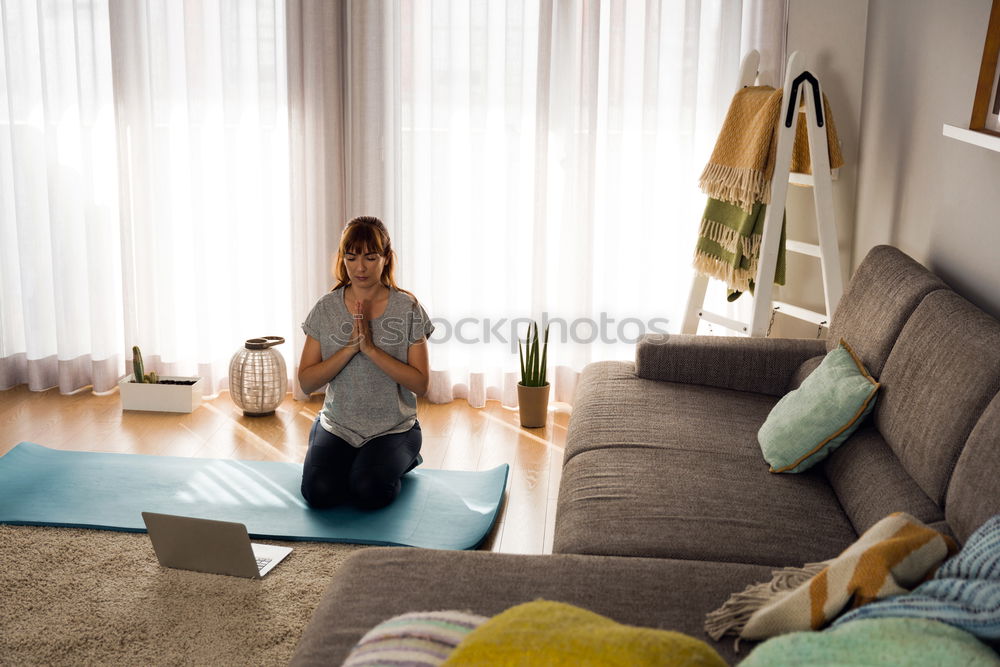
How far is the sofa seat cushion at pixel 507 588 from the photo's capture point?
173cm

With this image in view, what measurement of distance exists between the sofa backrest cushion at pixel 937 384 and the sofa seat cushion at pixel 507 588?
0.50 meters

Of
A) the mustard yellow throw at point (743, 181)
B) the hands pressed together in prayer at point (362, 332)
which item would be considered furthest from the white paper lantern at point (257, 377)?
the mustard yellow throw at point (743, 181)

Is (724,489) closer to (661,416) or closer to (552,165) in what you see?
(661,416)

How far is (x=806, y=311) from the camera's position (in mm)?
3637

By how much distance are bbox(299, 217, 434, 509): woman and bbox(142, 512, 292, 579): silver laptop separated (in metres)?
0.48

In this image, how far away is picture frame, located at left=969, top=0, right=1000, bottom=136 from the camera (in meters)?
2.51

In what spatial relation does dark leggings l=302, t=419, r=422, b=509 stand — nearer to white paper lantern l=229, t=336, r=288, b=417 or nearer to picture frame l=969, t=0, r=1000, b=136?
white paper lantern l=229, t=336, r=288, b=417

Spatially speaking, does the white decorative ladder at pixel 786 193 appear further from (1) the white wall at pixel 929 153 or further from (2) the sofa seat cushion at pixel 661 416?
(2) the sofa seat cushion at pixel 661 416

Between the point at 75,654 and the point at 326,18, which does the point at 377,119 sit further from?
the point at 75,654

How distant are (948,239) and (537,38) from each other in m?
1.88

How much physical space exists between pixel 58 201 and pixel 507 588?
3332 mm

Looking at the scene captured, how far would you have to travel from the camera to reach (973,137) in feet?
8.18

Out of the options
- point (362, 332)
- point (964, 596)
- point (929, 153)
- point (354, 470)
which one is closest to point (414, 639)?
point (964, 596)

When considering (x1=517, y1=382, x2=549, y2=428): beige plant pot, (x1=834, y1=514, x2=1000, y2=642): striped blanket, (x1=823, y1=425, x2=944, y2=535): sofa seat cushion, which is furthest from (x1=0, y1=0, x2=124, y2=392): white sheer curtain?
(x1=834, y1=514, x2=1000, y2=642): striped blanket
